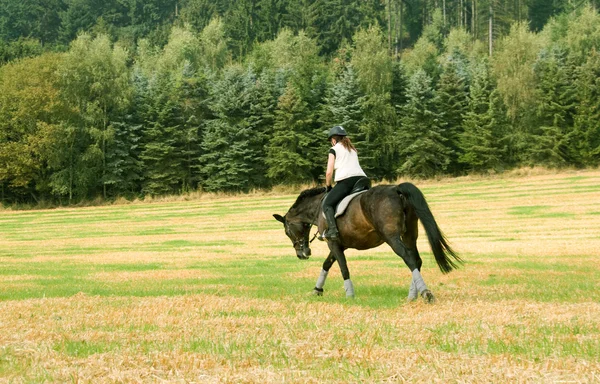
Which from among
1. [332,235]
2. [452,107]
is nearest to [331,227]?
[332,235]

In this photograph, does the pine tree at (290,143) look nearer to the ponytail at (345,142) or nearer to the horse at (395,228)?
the ponytail at (345,142)

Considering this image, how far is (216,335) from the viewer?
27.1ft

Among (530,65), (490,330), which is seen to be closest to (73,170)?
(530,65)

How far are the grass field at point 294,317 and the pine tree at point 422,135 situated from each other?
37.8 meters

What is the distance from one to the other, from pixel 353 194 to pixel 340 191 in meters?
0.27

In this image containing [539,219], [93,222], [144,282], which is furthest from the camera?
[93,222]

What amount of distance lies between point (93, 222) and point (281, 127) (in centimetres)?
2437

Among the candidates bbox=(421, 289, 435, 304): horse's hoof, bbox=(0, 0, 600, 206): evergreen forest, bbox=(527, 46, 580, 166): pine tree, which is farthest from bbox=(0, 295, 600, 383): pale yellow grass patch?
bbox=(527, 46, 580, 166): pine tree

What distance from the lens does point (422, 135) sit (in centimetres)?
6856

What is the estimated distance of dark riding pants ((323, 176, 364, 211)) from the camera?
12.9m

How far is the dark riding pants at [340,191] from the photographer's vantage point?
42.3 ft

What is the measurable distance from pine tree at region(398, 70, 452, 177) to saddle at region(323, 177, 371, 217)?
55.0m

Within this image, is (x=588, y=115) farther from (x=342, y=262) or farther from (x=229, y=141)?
(x=342, y=262)

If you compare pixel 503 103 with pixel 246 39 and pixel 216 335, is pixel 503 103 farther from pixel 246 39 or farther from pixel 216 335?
pixel 216 335
